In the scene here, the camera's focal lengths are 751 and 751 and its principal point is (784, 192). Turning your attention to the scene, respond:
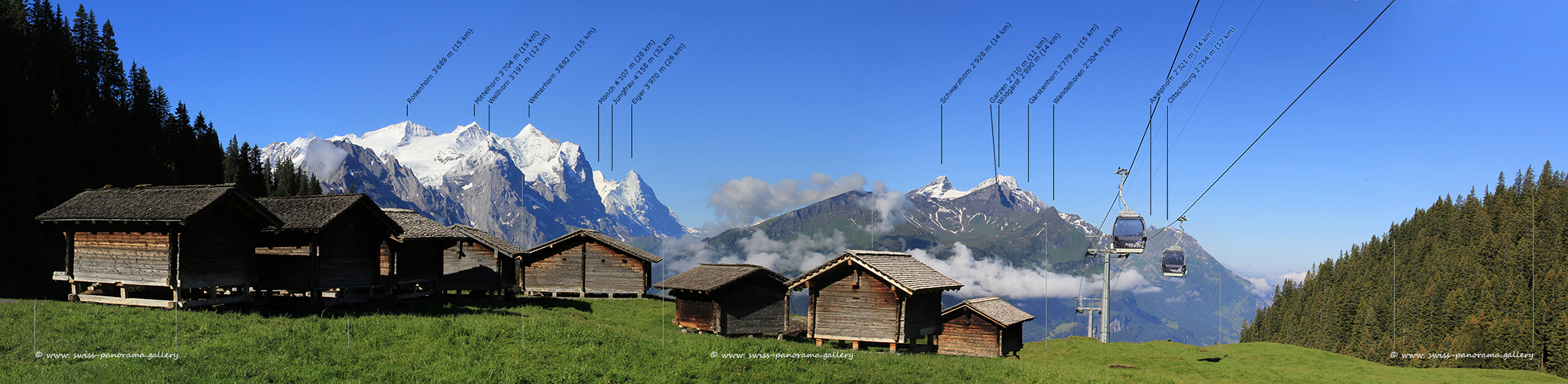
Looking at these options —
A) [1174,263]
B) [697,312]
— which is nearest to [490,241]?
[697,312]

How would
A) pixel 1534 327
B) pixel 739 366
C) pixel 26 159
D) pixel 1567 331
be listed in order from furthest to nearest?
1. pixel 1534 327
2. pixel 1567 331
3. pixel 26 159
4. pixel 739 366

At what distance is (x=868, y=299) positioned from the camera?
33875 mm

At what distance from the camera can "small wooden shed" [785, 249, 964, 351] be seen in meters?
33.2

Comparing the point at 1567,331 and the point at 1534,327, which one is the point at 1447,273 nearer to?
the point at 1534,327

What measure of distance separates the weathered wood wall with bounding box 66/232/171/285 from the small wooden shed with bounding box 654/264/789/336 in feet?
63.7

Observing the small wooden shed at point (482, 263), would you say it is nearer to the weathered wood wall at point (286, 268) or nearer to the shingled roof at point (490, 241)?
the shingled roof at point (490, 241)

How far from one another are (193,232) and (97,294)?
21.0 feet

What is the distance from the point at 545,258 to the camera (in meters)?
52.9

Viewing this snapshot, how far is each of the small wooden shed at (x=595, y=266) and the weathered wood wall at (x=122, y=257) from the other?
78.9 ft

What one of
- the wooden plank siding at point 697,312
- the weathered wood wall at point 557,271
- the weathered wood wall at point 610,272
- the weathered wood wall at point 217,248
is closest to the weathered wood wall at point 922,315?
the wooden plank siding at point 697,312

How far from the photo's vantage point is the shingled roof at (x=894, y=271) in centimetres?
3259

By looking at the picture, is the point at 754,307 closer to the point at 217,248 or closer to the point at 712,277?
the point at 712,277

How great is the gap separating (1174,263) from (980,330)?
43.8 feet

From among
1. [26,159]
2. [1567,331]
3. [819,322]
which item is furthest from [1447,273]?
[26,159]
